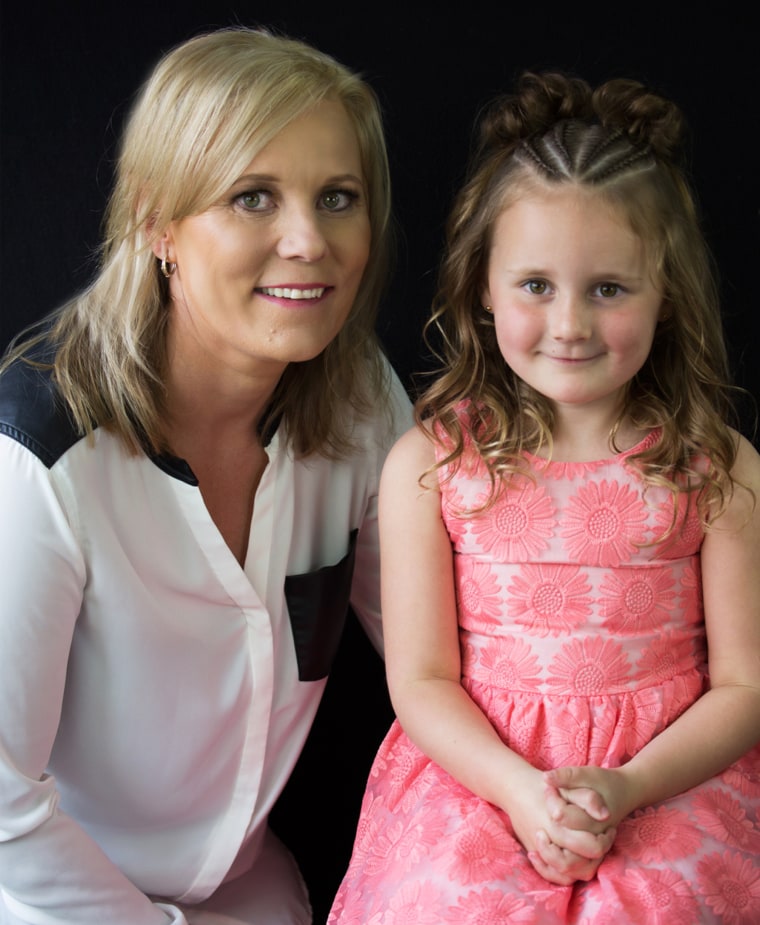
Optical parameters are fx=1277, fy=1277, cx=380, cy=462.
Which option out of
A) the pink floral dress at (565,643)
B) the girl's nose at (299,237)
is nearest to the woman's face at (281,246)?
the girl's nose at (299,237)

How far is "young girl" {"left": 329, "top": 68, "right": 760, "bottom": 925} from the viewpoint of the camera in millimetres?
1476

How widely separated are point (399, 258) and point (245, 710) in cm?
75

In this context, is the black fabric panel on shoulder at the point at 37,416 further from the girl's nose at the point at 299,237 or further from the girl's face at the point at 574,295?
the girl's face at the point at 574,295

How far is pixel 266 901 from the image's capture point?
1906 millimetres

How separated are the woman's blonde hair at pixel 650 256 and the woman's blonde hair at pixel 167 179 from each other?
18 cm

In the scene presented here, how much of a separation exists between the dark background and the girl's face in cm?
50

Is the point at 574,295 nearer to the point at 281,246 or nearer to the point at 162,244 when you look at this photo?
the point at 281,246

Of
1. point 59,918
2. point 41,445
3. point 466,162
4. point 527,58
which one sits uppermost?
point 527,58

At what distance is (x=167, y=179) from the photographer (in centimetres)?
157

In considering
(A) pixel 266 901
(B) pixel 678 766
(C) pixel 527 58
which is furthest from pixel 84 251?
(B) pixel 678 766

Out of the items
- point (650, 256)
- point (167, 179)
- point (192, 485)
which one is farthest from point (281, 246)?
point (650, 256)

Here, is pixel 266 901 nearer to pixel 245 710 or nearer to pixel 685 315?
pixel 245 710

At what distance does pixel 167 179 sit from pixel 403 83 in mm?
542

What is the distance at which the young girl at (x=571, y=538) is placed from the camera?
1476mm
